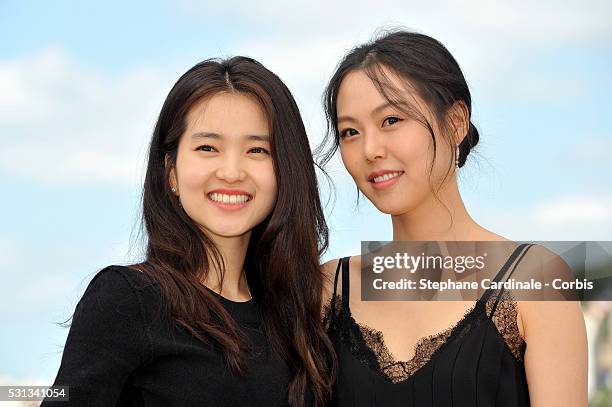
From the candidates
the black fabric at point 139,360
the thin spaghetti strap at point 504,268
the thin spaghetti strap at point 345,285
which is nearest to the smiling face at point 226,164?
the black fabric at point 139,360

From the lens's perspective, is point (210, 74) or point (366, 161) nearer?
point (210, 74)

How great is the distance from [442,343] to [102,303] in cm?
137

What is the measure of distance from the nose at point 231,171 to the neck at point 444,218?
0.87 m

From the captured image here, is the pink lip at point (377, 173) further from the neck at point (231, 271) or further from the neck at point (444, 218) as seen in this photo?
the neck at point (231, 271)

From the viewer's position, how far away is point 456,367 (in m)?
3.54

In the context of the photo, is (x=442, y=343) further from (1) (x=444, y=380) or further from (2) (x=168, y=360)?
(2) (x=168, y=360)

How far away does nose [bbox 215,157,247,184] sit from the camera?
11.0 ft

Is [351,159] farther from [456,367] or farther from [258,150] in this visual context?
[456,367]

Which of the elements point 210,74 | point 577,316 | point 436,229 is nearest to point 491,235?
point 436,229

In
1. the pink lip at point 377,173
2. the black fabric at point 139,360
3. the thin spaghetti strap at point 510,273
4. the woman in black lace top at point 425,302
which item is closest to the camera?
the black fabric at point 139,360

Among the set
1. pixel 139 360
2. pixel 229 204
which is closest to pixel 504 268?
pixel 229 204

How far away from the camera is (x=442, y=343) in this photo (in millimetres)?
3611

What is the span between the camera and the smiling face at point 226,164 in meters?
3.41

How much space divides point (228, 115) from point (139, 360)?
976 millimetres
